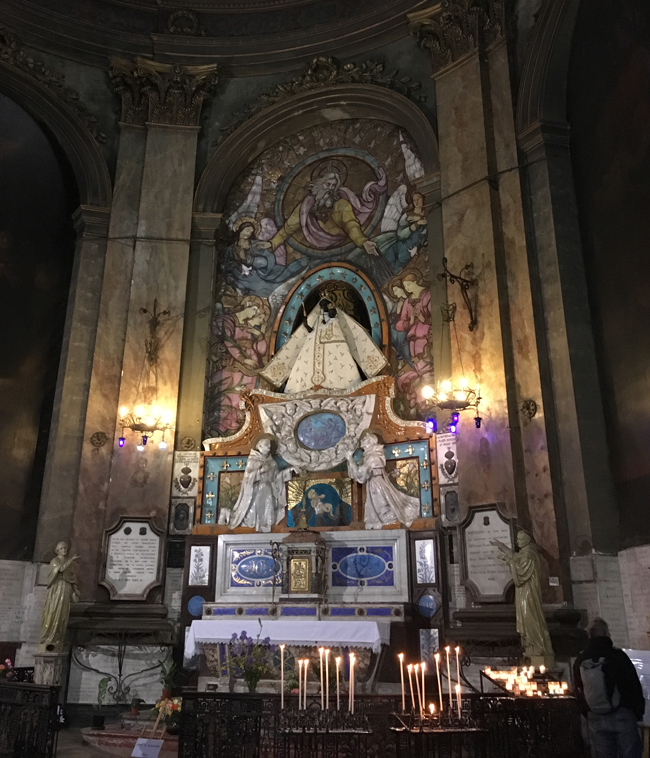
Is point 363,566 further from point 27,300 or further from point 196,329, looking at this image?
point 27,300

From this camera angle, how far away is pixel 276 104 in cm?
1370

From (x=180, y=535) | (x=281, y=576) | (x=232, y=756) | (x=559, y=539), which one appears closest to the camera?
(x=232, y=756)

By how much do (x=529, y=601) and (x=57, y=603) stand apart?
6167 millimetres

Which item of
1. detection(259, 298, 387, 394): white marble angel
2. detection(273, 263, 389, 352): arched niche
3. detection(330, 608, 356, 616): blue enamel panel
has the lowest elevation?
detection(330, 608, 356, 616): blue enamel panel

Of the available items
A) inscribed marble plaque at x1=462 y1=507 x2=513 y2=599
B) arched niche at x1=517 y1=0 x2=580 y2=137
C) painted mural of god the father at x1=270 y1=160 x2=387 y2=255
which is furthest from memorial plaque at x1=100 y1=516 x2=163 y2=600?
arched niche at x1=517 y1=0 x2=580 y2=137

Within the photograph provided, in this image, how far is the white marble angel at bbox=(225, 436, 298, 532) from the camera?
437 inches

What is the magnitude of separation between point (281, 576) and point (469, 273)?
16.8 ft

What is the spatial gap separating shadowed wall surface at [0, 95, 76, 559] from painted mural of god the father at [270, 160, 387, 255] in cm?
394

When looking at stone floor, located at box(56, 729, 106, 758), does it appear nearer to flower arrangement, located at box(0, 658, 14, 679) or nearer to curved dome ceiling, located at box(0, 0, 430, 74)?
flower arrangement, located at box(0, 658, 14, 679)

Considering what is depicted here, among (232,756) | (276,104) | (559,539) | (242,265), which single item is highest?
(276,104)

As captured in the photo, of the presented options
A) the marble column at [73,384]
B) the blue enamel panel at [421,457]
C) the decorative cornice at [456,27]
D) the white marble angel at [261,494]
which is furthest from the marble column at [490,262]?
the marble column at [73,384]

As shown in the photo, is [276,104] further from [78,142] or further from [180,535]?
[180,535]

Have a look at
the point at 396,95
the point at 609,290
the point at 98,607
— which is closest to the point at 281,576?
the point at 98,607

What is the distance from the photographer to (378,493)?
1071cm
